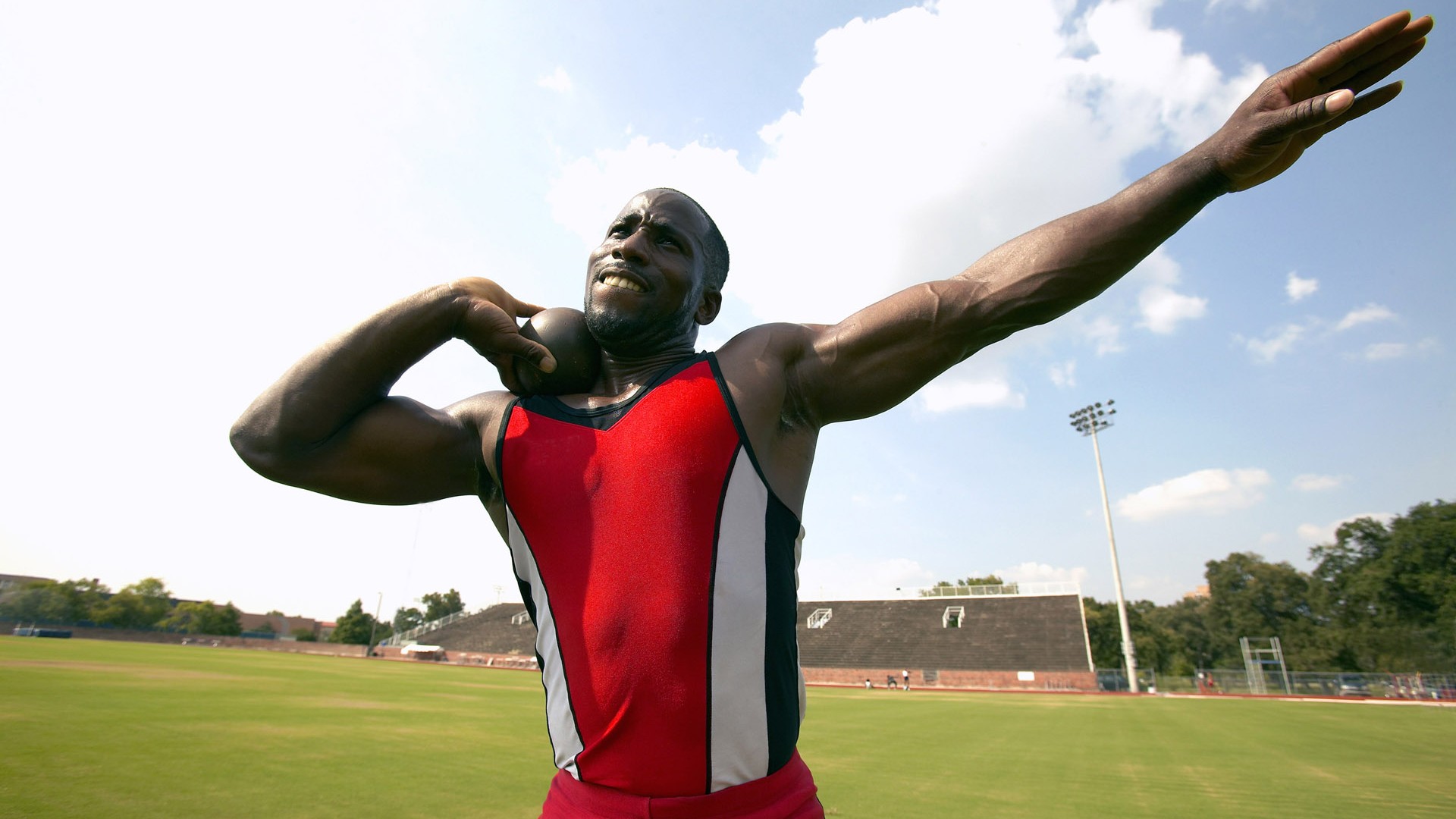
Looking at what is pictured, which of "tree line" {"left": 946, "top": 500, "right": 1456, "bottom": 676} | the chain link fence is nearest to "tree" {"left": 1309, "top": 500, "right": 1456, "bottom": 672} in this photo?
"tree line" {"left": 946, "top": 500, "right": 1456, "bottom": 676}

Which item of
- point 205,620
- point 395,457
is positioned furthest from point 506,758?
point 205,620

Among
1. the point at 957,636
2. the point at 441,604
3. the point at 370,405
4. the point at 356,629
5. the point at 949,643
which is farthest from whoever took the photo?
the point at 441,604

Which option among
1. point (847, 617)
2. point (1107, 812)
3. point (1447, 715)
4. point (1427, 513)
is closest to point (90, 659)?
point (1107, 812)

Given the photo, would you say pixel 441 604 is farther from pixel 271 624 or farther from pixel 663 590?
pixel 663 590

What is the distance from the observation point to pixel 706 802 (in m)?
1.43

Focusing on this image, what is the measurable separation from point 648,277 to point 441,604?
337 ft

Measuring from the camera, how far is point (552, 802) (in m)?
1.61

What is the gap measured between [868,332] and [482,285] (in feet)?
3.17

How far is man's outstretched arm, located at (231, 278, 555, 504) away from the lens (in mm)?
1694

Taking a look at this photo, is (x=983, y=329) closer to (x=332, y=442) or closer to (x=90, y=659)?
(x=332, y=442)

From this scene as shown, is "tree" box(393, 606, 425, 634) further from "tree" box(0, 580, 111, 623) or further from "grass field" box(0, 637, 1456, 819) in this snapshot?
"grass field" box(0, 637, 1456, 819)

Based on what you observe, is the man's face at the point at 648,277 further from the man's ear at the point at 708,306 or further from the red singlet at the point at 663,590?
the red singlet at the point at 663,590

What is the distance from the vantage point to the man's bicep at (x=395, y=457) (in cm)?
183

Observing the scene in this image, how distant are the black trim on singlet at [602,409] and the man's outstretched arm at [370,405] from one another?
0.43 ft
